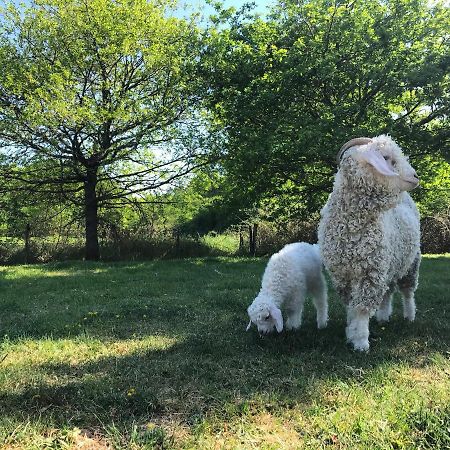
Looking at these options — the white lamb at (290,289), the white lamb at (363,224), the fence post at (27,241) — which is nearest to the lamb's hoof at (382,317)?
the white lamb at (290,289)

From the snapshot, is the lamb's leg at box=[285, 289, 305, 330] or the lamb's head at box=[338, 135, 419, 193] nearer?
the lamb's head at box=[338, 135, 419, 193]

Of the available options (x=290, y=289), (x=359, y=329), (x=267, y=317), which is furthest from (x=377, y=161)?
(x=267, y=317)

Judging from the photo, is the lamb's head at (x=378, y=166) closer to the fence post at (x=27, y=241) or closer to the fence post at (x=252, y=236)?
the fence post at (x=252, y=236)

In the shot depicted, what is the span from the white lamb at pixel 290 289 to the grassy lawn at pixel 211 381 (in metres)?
0.21

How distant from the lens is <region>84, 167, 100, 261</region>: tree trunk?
1639 centimetres

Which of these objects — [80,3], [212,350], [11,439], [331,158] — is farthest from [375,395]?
[80,3]

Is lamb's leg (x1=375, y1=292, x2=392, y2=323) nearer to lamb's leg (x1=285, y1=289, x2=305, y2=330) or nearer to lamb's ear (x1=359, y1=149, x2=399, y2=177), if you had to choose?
lamb's leg (x1=285, y1=289, x2=305, y2=330)

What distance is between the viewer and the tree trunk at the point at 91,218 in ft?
53.8

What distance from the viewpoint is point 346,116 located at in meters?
13.4

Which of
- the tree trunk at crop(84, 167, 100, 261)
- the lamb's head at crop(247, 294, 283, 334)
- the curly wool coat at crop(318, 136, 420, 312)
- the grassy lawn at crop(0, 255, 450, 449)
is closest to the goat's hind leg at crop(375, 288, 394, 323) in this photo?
the grassy lawn at crop(0, 255, 450, 449)

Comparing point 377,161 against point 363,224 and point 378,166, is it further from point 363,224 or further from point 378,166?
point 363,224

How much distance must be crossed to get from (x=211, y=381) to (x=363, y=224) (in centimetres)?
218

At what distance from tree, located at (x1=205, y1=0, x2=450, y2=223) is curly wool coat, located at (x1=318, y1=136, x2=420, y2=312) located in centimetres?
819

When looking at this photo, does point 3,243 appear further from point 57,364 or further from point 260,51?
point 57,364
